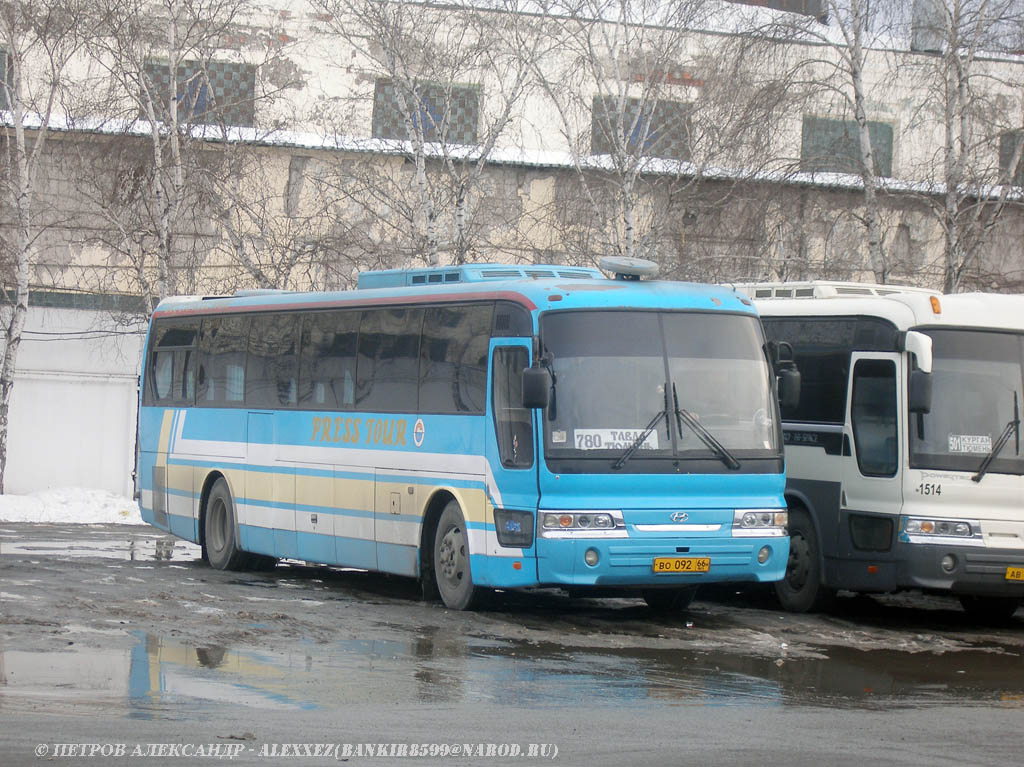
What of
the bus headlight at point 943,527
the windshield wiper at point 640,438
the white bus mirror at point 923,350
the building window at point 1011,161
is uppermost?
the building window at point 1011,161

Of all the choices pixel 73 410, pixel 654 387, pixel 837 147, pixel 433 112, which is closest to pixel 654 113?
pixel 433 112

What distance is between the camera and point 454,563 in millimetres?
14234

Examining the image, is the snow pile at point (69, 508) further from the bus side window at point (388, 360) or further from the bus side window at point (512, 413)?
the bus side window at point (512, 413)

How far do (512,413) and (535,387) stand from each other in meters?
0.66

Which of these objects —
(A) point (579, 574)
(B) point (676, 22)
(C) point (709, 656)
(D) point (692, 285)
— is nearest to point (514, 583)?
(A) point (579, 574)

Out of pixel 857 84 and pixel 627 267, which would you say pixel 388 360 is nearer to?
pixel 627 267

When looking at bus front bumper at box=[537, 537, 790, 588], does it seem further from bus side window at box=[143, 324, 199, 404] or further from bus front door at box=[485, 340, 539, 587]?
bus side window at box=[143, 324, 199, 404]

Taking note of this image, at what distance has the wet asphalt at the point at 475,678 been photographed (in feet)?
26.3

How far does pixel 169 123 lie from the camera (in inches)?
1081

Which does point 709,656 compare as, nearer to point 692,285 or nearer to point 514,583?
point 514,583

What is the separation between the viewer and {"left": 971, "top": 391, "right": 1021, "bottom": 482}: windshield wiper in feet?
46.2

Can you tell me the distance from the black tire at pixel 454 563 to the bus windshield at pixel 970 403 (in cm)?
393

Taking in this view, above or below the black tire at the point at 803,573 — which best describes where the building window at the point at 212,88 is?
above

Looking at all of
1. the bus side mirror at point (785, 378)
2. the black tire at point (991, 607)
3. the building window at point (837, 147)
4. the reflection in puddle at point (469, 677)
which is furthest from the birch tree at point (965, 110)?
the reflection in puddle at point (469, 677)
